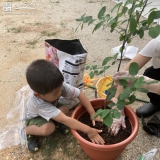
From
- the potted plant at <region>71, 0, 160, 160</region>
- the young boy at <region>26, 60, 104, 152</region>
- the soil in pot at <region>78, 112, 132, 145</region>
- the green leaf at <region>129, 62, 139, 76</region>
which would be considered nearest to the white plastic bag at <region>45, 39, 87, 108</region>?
the young boy at <region>26, 60, 104, 152</region>

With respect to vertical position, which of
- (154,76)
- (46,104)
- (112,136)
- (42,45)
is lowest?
(42,45)

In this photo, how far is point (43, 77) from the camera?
4.04 feet

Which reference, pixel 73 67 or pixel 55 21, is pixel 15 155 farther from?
pixel 55 21

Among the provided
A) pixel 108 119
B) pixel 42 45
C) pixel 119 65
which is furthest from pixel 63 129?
pixel 42 45

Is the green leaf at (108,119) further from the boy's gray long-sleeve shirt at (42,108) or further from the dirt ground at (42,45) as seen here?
the dirt ground at (42,45)

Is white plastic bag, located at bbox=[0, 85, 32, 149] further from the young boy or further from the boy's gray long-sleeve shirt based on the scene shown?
the boy's gray long-sleeve shirt

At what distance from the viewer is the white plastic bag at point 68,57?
1532mm

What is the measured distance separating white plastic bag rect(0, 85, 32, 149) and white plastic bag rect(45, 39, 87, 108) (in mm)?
339

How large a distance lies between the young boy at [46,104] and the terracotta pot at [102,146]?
62 mm

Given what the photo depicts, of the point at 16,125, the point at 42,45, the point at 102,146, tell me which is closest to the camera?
the point at 102,146

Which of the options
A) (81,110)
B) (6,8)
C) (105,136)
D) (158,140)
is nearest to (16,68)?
(81,110)

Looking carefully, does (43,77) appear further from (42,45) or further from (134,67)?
(42,45)

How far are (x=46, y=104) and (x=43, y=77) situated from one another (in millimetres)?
207

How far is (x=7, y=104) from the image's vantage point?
185cm
